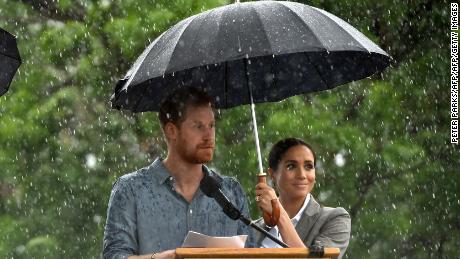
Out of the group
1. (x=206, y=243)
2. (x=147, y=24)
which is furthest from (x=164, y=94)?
(x=147, y=24)

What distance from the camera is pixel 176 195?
6.21m

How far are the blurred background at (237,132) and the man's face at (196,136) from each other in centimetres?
788

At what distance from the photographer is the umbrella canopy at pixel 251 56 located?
6613 millimetres

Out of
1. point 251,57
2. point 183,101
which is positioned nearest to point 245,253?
point 183,101

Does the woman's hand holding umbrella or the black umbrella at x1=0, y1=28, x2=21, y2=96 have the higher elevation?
the black umbrella at x1=0, y1=28, x2=21, y2=96

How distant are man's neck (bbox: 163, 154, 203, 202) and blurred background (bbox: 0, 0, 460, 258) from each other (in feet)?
25.8

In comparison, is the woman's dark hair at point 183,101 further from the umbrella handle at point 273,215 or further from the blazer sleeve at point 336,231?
the blazer sleeve at point 336,231

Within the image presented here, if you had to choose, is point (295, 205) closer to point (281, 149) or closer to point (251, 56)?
point (281, 149)

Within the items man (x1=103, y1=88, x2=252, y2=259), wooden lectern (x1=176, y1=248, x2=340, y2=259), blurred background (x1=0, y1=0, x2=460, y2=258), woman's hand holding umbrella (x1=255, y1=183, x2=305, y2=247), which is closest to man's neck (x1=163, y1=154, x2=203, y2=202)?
man (x1=103, y1=88, x2=252, y2=259)

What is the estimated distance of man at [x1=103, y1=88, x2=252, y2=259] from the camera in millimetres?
6102

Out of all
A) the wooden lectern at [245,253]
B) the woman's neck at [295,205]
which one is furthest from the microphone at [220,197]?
the woman's neck at [295,205]

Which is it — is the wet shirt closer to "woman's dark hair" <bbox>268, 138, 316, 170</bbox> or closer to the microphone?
the microphone

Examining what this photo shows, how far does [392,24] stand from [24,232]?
475 centimetres

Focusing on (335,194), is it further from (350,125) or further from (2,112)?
(2,112)
